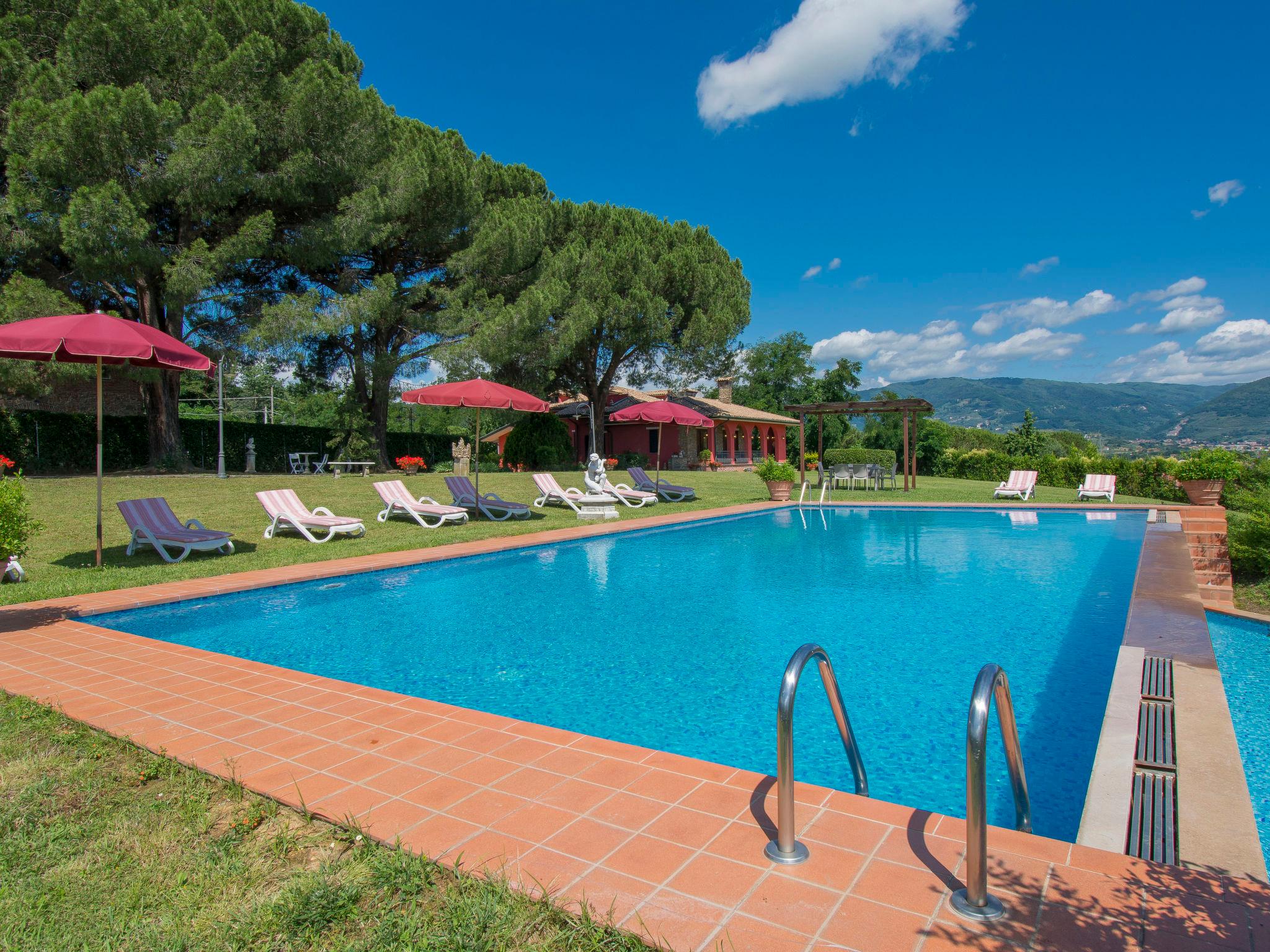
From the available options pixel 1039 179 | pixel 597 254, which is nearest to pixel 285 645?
pixel 597 254

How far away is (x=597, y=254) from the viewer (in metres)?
27.5

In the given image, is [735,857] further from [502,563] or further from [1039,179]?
[1039,179]

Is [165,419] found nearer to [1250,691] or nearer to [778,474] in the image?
[778,474]

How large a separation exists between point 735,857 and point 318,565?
7499mm

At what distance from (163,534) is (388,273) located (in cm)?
1436

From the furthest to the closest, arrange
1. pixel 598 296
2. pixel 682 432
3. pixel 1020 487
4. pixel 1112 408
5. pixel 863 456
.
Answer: pixel 1112 408 < pixel 863 456 < pixel 682 432 < pixel 598 296 < pixel 1020 487

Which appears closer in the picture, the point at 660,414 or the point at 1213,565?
the point at 1213,565

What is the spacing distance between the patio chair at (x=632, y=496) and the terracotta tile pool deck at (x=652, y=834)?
12.8 metres

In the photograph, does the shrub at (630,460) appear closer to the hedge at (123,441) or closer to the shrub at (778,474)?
the hedge at (123,441)

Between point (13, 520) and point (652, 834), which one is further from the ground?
point (13, 520)

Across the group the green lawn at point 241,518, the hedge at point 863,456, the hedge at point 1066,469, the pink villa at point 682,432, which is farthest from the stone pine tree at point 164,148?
the hedge at point 863,456

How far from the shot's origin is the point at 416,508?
12.6 metres

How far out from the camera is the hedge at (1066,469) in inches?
833

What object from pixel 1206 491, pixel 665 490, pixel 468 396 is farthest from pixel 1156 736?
pixel 1206 491
